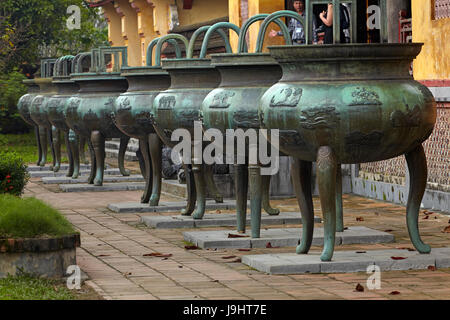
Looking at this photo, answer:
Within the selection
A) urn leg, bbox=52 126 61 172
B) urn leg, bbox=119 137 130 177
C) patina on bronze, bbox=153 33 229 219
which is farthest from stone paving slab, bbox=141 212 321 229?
urn leg, bbox=52 126 61 172

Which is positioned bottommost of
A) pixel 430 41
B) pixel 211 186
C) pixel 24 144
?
pixel 24 144

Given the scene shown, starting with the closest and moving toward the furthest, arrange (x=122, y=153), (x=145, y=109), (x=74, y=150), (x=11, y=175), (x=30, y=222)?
(x=30, y=222) < (x=11, y=175) < (x=145, y=109) < (x=122, y=153) < (x=74, y=150)

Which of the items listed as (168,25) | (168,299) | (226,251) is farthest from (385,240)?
(168,25)

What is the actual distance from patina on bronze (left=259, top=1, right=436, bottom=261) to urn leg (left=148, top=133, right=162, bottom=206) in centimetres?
468

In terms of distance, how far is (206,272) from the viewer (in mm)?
8438

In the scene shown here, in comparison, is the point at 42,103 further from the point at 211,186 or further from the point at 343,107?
the point at 343,107

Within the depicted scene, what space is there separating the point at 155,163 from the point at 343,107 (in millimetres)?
5334

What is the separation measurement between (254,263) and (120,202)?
6.40 m

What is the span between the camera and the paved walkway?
742 centimetres

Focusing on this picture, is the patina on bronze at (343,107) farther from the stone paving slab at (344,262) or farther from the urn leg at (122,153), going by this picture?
the urn leg at (122,153)

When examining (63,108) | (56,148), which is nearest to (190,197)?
(63,108)

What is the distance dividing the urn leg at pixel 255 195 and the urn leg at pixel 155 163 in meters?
3.22

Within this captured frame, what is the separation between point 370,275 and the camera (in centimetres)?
812

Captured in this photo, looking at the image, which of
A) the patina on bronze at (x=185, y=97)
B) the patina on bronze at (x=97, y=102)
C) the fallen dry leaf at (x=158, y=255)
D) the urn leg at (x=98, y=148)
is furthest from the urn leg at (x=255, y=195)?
the urn leg at (x=98, y=148)
